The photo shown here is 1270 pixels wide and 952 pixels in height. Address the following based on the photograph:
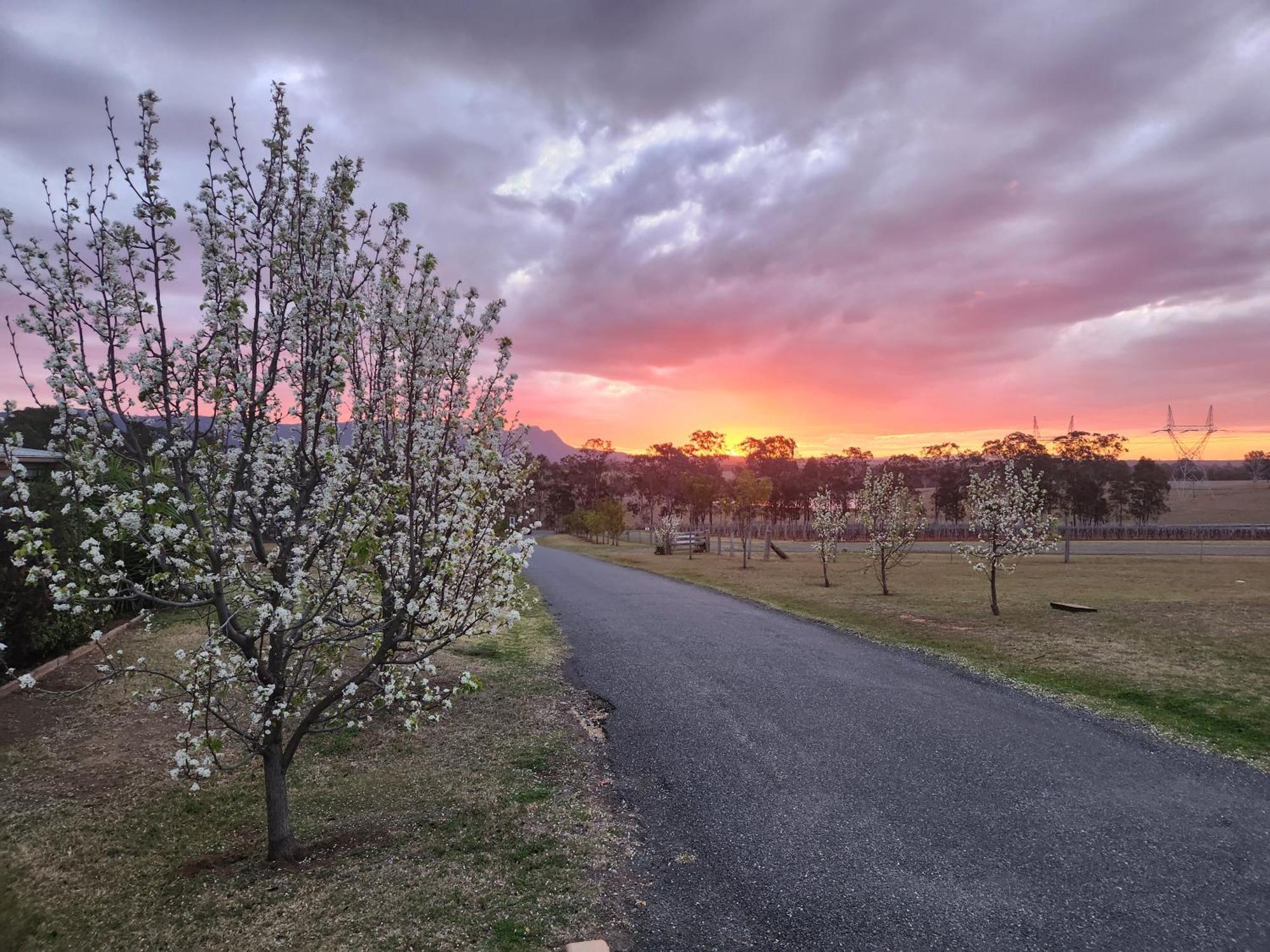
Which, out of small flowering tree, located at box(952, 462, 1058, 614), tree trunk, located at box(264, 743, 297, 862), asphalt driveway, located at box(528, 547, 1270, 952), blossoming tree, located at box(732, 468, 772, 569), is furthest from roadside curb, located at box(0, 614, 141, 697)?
blossoming tree, located at box(732, 468, 772, 569)

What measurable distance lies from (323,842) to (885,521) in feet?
78.4

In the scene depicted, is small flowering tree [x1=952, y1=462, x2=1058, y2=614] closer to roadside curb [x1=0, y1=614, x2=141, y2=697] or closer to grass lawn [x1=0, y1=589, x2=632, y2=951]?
grass lawn [x1=0, y1=589, x2=632, y2=951]

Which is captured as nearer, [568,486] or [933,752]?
[933,752]

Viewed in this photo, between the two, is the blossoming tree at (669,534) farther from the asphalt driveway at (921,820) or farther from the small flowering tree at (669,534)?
the asphalt driveway at (921,820)

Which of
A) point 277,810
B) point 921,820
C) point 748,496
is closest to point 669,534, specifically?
point 748,496

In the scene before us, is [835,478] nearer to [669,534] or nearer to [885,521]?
[669,534]

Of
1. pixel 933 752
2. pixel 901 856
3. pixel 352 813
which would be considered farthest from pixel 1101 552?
pixel 352 813

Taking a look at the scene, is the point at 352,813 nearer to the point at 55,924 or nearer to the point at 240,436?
the point at 55,924

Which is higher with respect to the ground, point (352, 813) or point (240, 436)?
point (240, 436)

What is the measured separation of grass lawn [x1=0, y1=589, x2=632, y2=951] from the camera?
505cm

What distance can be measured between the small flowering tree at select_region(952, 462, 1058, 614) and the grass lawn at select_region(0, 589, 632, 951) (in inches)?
600

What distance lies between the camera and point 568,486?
120 m

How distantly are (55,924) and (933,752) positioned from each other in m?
9.25

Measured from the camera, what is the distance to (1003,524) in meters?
19.3
